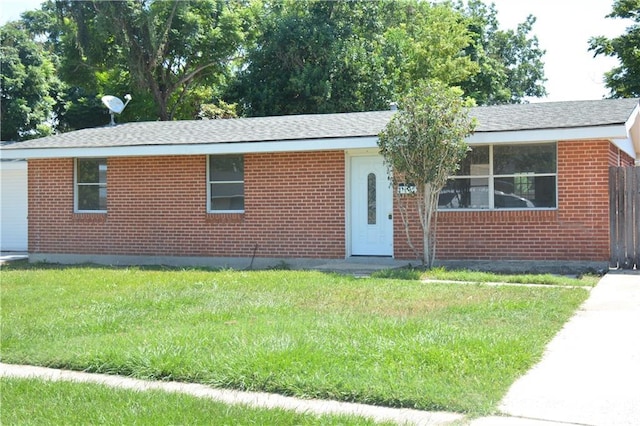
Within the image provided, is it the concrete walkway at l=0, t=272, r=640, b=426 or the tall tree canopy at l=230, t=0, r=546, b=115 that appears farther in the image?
the tall tree canopy at l=230, t=0, r=546, b=115

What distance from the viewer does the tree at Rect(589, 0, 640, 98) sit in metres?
31.3

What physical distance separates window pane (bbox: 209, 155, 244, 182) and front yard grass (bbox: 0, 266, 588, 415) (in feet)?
14.7

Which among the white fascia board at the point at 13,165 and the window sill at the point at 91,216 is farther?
the white fascia board at the point at 13,165

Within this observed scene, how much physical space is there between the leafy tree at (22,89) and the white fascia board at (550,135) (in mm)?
26919

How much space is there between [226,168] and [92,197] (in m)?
3.78

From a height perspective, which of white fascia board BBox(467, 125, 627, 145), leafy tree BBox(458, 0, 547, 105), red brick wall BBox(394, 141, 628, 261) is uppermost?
leafy tree BBox(458, 0, 547, 105)

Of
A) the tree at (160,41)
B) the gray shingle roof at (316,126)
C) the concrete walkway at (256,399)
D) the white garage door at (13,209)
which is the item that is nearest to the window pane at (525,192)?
the gray shingle roof at (316,126)

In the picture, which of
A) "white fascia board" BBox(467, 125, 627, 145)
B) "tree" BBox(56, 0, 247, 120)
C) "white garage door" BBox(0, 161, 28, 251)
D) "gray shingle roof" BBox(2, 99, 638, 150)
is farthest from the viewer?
"tree" BBox(56, 0, 247, 120)

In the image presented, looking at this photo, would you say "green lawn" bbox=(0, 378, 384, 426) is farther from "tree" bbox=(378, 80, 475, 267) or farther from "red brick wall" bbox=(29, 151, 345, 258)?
"red brick wall" bbox=(29, 151, 345, 258)

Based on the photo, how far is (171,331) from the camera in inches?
306

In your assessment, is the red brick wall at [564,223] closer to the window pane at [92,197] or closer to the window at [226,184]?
the window at [226,184]

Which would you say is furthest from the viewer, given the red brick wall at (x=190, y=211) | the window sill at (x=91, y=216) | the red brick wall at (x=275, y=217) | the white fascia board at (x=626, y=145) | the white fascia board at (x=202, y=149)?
the window sill at (x=91, y=216)

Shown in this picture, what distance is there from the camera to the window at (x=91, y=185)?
17.1m

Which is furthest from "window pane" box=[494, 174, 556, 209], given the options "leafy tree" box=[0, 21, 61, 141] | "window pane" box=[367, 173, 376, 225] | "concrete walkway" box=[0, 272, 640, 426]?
"leafy tree" box=[0, 21, 61, 141]
